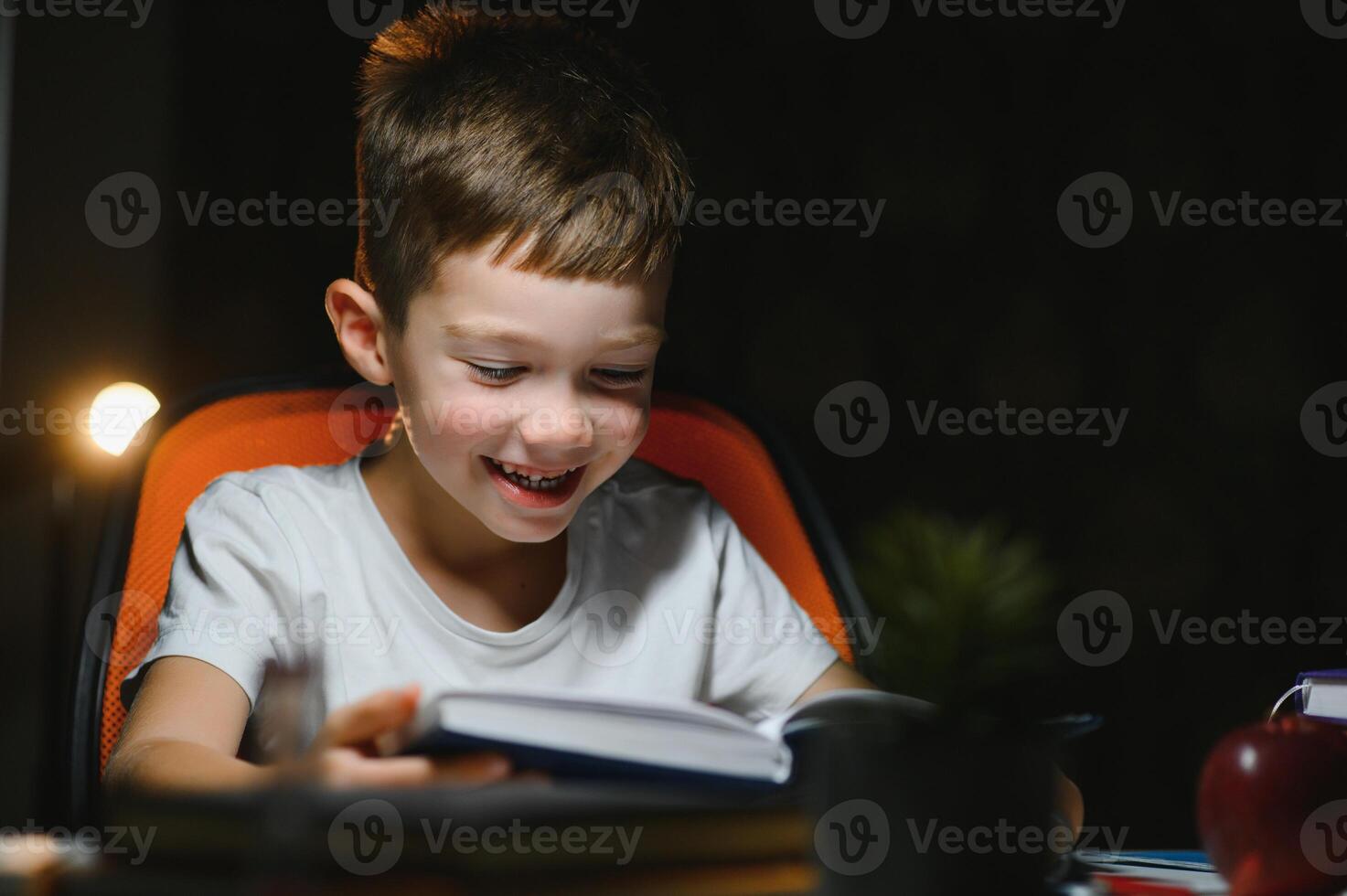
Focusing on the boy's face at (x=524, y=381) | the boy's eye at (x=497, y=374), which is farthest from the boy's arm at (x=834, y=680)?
the boy's eye at (x=497, y=374)

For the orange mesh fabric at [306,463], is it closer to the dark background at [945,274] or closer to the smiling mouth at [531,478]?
the smiling mouth at [531,478]

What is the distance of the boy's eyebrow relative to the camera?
84 centimetres

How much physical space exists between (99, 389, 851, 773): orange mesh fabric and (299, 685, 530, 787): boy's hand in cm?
49

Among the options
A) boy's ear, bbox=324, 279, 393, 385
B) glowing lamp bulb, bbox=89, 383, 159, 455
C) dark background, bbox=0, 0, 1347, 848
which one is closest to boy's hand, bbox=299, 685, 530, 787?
boy's ear, bbox=324, 279, 393, 385

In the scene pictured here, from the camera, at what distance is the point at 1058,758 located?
1.51 feet

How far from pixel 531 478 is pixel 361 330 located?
200mm

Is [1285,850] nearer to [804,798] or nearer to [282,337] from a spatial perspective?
[804,798]

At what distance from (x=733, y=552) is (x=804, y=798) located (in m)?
0.63

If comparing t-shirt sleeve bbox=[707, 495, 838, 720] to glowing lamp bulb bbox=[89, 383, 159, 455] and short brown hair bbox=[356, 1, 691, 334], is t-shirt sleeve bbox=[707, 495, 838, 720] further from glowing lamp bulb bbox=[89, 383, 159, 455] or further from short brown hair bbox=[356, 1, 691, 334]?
glowing lamp bulb bbox=[89, 383, 159, 455]

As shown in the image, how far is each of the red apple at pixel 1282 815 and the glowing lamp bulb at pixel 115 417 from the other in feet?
3.94

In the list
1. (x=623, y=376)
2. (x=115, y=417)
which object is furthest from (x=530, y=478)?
(x=115, y=417)

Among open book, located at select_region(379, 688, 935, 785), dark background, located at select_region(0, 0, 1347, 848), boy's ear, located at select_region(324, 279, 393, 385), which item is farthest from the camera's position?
dark background, located at select_region(0, 0, 1347, 848)

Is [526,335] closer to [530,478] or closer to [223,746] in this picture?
[530,478]

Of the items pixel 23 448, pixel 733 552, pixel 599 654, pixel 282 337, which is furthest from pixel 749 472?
pixel 23 448
